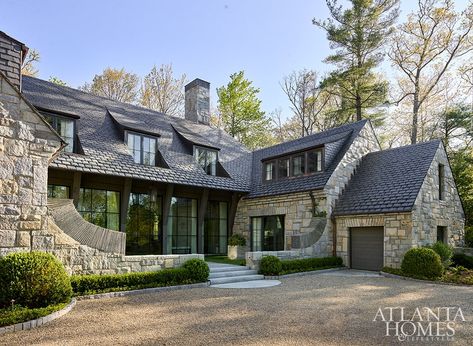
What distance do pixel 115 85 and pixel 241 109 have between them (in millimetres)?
10321

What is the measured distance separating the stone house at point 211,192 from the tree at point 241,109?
11762mm

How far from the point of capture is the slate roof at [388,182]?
1263 cm

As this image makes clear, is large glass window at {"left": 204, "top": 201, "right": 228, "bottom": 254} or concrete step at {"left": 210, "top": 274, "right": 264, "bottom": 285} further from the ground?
large glass window at {"left": 204, "top": 201, "right": 228, "bottom": 254}

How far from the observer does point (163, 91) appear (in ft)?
97.0

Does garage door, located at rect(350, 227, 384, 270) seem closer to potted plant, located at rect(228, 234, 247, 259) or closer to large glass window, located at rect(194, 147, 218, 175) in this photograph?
potted plant, located at rect(228, 234, 247, 259)

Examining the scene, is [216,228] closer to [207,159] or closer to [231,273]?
[207,159]

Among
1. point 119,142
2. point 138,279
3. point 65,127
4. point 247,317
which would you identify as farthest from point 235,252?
point 247,317

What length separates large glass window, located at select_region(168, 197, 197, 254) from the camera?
49.1ft

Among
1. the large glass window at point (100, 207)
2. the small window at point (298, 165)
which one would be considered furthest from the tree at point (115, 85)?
the small window at point (298, 165)

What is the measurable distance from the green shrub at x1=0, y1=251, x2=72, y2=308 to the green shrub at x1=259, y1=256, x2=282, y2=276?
245 inches

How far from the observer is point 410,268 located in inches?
445

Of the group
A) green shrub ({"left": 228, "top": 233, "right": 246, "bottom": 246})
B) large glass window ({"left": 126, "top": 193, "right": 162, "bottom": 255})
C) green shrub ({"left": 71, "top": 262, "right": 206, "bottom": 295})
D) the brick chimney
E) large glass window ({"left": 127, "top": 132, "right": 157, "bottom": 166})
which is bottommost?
green shrub ({"left": 71, "top": 262, "right": 206, "bottom": 295})

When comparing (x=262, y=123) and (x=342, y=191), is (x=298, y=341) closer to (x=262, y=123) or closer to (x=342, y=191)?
(x=342, y=191)

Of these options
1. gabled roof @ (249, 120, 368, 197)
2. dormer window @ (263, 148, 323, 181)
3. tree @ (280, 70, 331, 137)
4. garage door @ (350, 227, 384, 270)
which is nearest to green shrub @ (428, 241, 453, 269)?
garage door @ (350, 227, 384, 270)
